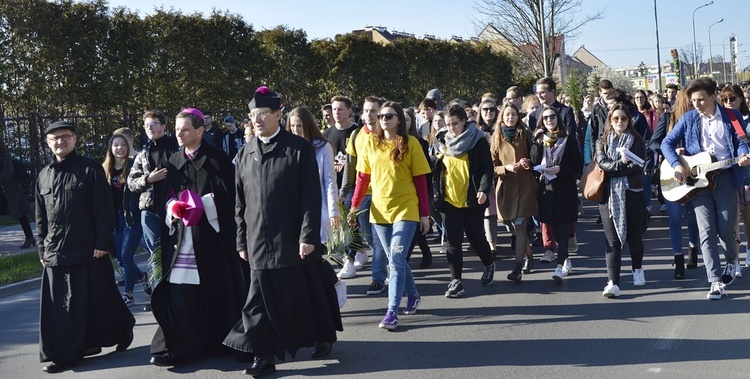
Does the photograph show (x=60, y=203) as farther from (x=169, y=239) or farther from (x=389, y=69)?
(x=389, y=69)

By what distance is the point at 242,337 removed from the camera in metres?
6.07

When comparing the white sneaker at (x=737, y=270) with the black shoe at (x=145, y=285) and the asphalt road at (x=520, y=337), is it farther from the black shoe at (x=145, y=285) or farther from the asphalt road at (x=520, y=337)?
the black shoe at (x=145, y=285)

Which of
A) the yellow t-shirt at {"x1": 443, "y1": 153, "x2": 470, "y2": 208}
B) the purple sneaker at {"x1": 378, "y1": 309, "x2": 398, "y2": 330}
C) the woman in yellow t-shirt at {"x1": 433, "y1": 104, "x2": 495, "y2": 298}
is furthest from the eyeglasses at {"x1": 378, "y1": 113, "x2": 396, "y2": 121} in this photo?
the purple sneaker at {"x1": 378, "y1": 309, "x2": 398, "y2": 330}

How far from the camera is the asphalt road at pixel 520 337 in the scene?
600 centimetres

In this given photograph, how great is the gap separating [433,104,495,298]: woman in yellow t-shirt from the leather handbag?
38.1 inches

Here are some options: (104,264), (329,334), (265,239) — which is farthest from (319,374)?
(104,264)

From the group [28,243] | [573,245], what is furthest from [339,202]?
[28,243]

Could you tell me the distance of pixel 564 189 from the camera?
29.7ft

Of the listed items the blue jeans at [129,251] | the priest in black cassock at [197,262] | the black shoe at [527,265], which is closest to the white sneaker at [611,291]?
the black shoe at [527,265]

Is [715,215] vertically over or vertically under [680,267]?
over

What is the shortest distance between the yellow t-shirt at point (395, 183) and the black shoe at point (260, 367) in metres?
1.81

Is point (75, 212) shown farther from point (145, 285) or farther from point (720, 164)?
point (720, 164)

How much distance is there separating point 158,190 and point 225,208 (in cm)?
73

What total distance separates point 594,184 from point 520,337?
2080mm
